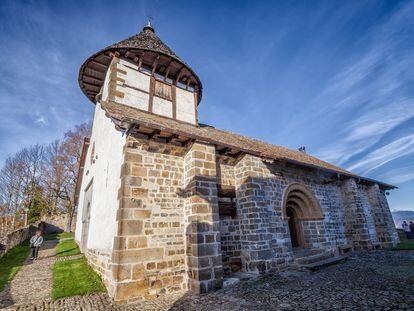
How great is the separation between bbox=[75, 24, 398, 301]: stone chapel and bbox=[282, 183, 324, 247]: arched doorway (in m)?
0.04

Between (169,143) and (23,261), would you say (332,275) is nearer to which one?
(169,143)

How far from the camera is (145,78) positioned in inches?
310

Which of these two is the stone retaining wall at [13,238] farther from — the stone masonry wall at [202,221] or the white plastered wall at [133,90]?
the stone masonry wall at [202,221]

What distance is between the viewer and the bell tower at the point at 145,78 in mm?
7344

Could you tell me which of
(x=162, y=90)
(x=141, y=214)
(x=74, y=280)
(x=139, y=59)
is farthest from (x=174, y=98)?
(x=74, y=280)

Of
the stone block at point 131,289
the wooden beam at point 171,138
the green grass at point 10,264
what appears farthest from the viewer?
the green grass at point 10,264

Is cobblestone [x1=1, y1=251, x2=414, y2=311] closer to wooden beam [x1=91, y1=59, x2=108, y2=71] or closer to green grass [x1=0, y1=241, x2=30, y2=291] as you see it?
green grass [x1=0, y1=241, x2=30, y2=291]

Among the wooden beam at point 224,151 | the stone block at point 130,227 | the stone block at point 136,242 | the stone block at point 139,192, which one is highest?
the wooden beam at point 224,151

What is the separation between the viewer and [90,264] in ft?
23.0

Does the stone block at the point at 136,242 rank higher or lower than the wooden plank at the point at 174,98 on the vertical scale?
lower

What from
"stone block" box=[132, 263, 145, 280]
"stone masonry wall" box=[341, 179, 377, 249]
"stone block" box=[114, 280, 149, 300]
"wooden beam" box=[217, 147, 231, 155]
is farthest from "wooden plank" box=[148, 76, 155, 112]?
"stone masonry wall" box=[341, 179, 377, 249]

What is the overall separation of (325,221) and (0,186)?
25749mm

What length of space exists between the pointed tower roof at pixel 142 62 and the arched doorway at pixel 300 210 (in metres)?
6.06

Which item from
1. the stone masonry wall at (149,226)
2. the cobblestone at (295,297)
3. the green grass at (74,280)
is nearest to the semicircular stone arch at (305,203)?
the cobblestone at (295,297)
